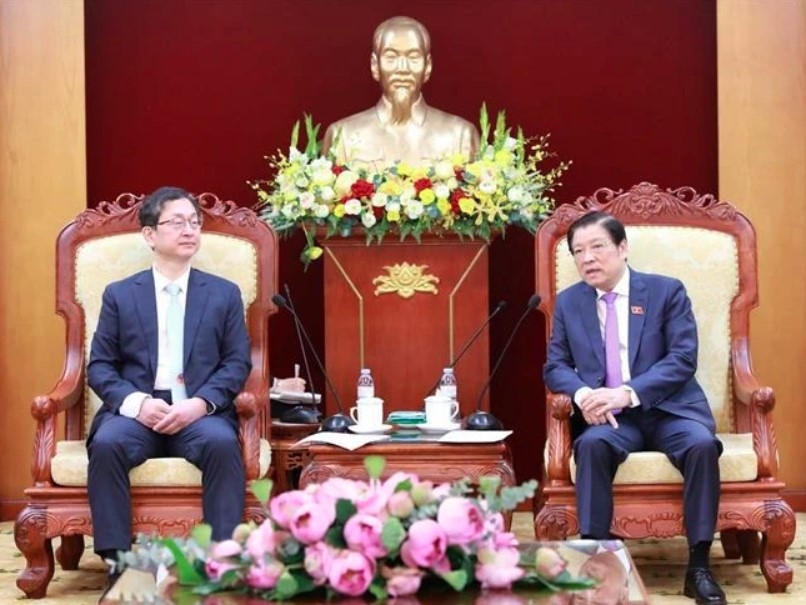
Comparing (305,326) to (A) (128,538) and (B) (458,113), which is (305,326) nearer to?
(B) (458,113)

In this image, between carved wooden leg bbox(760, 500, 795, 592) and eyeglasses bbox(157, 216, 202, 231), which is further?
eyeglasses bbox(157, 216, 202, 231)

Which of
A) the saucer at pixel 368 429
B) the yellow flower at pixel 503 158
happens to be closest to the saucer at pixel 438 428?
the saucer at pixel 368 429

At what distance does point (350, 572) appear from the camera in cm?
269

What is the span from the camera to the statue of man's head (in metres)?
5.44

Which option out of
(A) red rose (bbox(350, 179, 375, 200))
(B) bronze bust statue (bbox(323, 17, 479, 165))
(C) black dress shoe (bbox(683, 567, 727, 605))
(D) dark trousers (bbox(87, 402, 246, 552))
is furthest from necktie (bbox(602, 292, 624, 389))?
(D) dark trousers (bbox(87, 402, 246, 552))

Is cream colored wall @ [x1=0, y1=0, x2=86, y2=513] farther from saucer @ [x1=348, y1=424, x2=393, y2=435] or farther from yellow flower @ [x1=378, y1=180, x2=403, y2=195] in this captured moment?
A: saucer @ [x1=348, y1=424, x2=393, y2=435]

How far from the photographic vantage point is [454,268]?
5254 mm

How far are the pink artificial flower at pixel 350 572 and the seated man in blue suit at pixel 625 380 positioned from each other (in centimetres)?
174

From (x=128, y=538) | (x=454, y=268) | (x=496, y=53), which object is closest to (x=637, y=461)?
(x=454, y=268)

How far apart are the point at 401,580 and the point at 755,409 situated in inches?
82.8

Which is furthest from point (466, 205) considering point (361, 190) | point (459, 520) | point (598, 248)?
point (459, 520)

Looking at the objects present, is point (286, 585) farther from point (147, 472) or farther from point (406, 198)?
point (406, 198)

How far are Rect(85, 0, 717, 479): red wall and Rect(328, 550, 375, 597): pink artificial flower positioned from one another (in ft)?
11.2

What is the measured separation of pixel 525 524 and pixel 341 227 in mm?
1381
